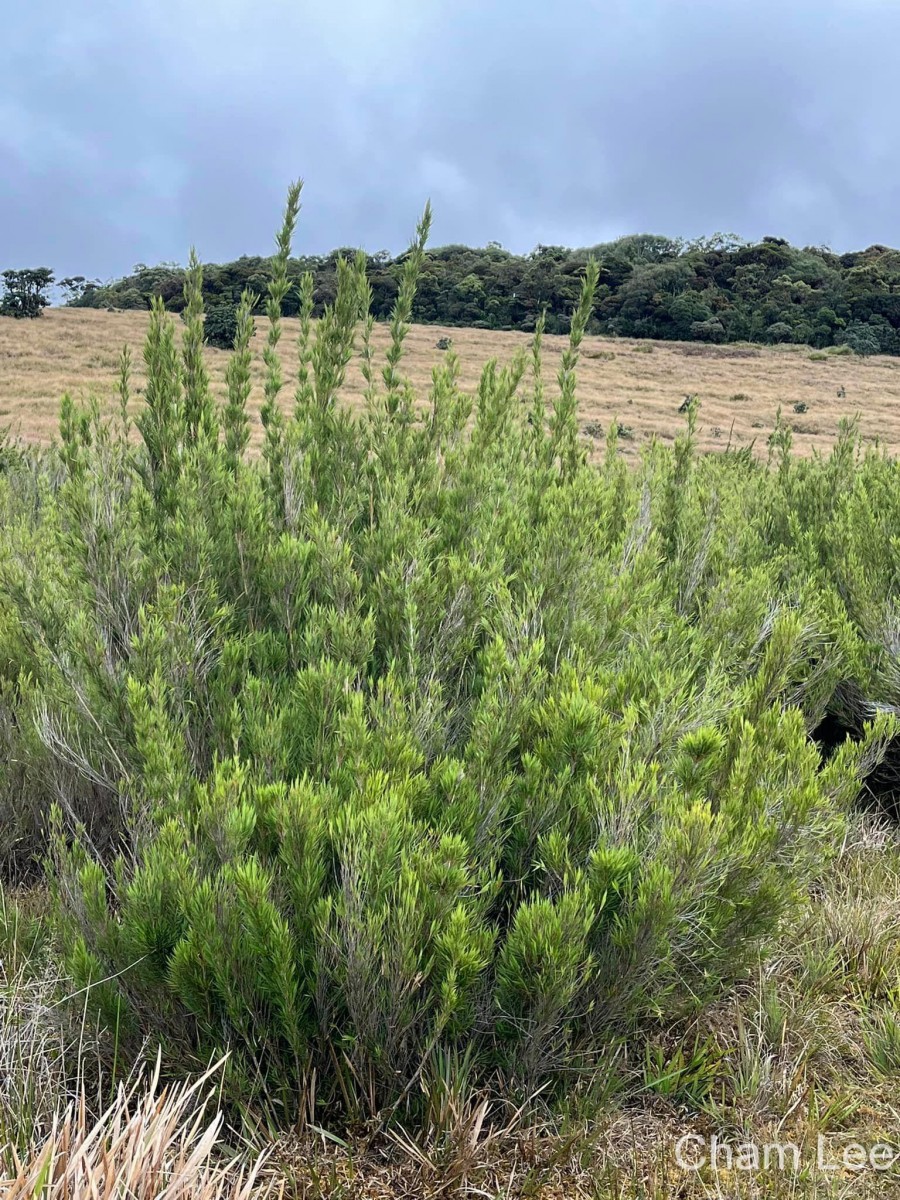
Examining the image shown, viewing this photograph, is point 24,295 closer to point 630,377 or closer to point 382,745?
point 630,377

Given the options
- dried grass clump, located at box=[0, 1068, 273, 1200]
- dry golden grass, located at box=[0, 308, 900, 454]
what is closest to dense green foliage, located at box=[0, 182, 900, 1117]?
dried grass clump, located at box=[0, 1068, 273, 1200]

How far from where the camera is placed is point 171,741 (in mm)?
2078

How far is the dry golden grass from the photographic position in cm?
2858

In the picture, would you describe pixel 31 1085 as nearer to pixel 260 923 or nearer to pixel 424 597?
pixel 260 923

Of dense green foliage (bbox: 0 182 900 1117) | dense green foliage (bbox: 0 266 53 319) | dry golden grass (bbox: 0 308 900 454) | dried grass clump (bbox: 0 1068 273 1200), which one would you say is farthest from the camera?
dense green foliage (bbox: 0 266 53 319)

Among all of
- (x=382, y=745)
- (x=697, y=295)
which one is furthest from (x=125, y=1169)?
(x=697, y=295)

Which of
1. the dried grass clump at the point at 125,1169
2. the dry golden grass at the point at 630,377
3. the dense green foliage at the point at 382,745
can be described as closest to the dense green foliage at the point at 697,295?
the dry golden grass at the point at 630,377

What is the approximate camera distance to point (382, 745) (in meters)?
2.02

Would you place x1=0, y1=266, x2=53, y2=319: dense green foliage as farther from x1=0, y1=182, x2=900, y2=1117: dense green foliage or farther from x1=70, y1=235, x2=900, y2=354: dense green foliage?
x1=0, y1=182, x2=900, y2=1117: dense green foliage

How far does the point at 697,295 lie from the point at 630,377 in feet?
56.8

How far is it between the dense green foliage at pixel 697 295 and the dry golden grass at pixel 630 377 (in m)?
3.66

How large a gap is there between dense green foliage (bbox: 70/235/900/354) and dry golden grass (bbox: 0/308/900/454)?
12.0 feet

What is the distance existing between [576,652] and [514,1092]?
1.22m

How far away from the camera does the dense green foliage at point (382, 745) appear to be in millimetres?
1790
